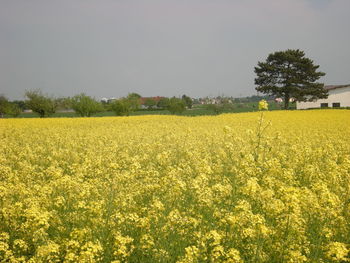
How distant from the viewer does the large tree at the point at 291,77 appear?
5578 centimetres

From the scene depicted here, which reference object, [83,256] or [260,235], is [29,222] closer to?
[83,256]

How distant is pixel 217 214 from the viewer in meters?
A: 4.49

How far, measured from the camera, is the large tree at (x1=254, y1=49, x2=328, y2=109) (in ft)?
183

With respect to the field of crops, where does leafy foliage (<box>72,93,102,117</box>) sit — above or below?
above

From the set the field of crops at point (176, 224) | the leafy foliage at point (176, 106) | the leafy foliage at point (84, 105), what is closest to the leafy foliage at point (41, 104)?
the leafy foliage at point (84, 105)

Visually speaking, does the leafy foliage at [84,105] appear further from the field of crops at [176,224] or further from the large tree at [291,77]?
the field of crops at [176,224]

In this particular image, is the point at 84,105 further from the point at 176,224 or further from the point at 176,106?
the point at 176,224

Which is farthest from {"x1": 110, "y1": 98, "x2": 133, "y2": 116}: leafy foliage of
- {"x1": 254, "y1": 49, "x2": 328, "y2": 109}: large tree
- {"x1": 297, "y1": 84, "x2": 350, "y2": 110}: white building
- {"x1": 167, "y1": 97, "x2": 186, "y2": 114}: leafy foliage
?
{"x1": 297, "y1": 84, "x2": 350, "y2": 110}: white building

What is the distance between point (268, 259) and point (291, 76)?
58.3 metres

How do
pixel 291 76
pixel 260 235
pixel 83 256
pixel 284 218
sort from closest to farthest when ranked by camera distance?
1. pixel 83 256
2. pixel 260 235
3. pixel 284 218
4. pixel 291 76

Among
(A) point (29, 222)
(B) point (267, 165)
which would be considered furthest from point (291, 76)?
(A) point (29, 222)

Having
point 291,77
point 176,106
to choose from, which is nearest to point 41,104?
point 176,106

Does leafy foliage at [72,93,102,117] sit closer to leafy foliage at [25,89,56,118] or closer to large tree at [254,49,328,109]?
leafy foliage at [25,89,56,118]

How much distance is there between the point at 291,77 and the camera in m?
56.5
